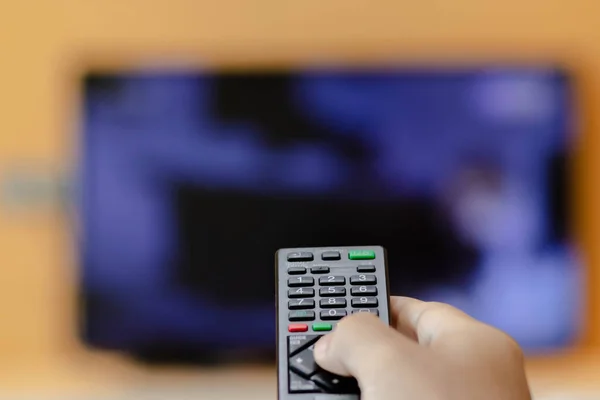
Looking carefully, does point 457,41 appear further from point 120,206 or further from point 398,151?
point 120,206

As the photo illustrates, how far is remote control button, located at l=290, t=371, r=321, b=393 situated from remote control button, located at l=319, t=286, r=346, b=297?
0.29 ft

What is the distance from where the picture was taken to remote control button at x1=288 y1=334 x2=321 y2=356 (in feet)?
2.07

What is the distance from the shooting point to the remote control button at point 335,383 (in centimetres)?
60

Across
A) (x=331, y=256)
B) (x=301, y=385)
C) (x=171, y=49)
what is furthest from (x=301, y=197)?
(x=301, y=385)

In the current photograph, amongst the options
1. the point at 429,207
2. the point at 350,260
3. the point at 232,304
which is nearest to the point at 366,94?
the point at 429,207

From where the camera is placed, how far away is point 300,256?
0.70 m

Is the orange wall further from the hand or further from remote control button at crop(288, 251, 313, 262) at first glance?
the hand

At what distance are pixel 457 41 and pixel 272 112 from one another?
0.40 metres

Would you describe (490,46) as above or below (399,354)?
above

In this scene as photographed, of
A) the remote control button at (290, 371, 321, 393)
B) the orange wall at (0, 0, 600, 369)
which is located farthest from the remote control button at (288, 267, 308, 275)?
the orange wall at (0, 0, 600, 369)

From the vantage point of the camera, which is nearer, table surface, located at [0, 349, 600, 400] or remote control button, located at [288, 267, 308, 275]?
remote control button, located at [288, 267, 308, 275]

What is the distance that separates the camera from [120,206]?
4.14 ft

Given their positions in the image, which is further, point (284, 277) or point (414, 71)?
point (414, 71)

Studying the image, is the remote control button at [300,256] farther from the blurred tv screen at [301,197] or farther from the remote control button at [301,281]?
the blurred tv screen at [301,197]
